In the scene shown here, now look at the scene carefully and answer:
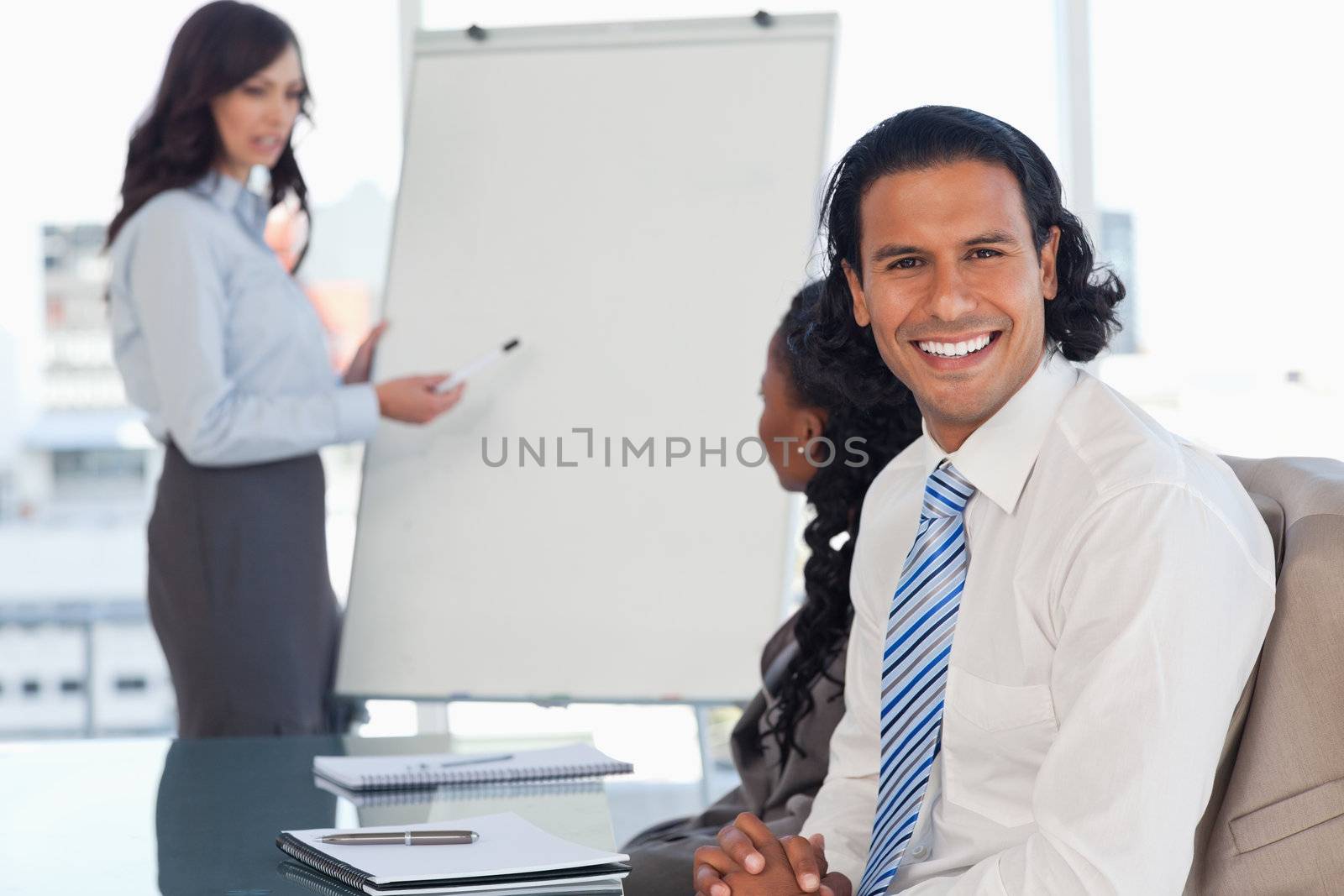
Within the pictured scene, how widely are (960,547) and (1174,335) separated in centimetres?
232

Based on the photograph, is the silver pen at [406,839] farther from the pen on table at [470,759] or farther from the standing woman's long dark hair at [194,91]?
the standing woman's long dark hair at [194,91]

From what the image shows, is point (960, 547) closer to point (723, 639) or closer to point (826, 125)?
point (723, 639)

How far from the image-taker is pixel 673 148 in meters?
2.85

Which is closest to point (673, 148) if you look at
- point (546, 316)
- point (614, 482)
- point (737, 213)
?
point (737, 213)

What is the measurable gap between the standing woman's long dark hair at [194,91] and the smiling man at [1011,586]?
1460mm

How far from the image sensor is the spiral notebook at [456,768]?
5.00ft

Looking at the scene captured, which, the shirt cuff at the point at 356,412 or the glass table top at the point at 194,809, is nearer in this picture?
the glass table top at the point at 194,809

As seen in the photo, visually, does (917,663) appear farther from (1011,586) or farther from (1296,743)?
(1296,743)

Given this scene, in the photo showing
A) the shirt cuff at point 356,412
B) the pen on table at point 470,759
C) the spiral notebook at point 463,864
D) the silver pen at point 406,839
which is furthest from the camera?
the shirt cuff at point 356,412

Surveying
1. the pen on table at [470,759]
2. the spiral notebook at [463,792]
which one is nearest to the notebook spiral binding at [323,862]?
the spiral notebook at [463,792]

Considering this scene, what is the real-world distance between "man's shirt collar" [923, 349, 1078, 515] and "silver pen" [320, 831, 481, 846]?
0.58 m

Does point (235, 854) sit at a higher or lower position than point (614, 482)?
lower

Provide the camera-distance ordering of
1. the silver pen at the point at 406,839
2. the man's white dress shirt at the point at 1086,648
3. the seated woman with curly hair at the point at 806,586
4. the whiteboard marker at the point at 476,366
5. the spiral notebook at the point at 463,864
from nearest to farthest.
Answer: the man's white dress shirt at the point at 1086,648
the spiral notebook at the point at 463,864
the silver pen at the point at 406,839
the seated woman with curly hair at the point at 806,586
the whiteboard marker at the point at 476,366

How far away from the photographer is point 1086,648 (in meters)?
1.08
